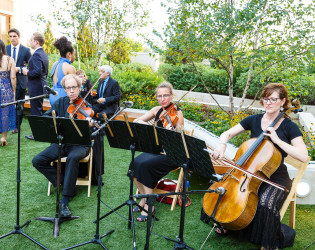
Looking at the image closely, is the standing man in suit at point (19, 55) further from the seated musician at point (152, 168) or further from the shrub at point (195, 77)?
the shrub at point (195, 77)

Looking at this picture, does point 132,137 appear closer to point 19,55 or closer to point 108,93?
point 108,93

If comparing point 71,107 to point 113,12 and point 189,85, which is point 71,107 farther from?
point 189,85

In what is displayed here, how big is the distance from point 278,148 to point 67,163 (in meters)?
2.27

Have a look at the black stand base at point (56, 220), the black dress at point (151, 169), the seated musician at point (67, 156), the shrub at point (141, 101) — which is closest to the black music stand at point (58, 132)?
the black stand base at point (56, 220)

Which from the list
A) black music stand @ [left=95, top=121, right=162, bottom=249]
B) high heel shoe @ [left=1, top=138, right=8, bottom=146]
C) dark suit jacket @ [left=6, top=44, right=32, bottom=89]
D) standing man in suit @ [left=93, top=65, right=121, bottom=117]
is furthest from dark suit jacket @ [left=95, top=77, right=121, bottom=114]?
black music stand @ [left=95, top=121, right=162, bottom=249]

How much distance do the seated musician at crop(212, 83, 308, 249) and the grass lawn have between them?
341 millimetres

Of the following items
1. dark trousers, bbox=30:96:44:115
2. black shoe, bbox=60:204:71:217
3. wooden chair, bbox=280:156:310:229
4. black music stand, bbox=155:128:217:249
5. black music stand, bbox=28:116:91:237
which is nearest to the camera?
black music stand, bbox=155:128:217:249

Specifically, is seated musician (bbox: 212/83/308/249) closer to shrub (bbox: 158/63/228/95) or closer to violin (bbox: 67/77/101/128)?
violin (bbox: 67/77/101/128)

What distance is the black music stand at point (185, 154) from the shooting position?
7.91 ft

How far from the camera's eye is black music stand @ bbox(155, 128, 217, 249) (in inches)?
94.9

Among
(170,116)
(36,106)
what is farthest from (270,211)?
(36,106)

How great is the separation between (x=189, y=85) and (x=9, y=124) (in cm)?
693

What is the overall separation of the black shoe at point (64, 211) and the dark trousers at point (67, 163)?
135mm

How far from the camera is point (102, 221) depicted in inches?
133
